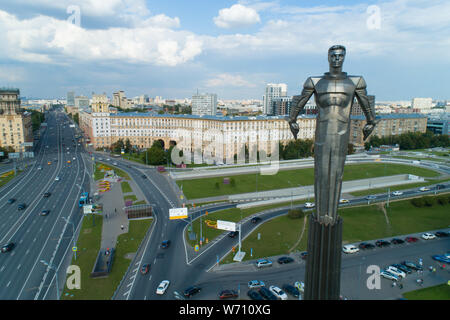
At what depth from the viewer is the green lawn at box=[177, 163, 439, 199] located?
52750 mm

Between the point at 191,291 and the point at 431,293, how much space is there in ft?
63.5

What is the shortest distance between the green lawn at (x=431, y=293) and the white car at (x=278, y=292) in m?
9.48

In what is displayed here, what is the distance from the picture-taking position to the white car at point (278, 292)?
23516mm

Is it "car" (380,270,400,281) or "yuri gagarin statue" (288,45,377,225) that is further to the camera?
"car" (380,270,400,281)

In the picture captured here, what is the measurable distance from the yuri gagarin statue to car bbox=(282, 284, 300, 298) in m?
15.3

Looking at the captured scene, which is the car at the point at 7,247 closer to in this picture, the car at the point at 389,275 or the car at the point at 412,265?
the car at the point at 389,275

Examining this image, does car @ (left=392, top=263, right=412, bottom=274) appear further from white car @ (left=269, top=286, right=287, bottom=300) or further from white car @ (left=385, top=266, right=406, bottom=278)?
white car @ (left=269, top=286, right=287, bottom=300)

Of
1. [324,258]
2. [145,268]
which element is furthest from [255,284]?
[324,258]

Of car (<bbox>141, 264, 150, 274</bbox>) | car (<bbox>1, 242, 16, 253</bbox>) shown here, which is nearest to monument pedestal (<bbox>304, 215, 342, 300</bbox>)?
car (<bbox>141, 264, 150, 274</bbox>)

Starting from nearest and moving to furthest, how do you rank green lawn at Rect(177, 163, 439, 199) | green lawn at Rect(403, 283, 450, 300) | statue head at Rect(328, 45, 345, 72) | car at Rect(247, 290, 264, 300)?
statue head at Rect(328, 45, 345, 72) < car at Rect(247, 290, 264, 300) < green lawn at Rect(403, 283, 450, 300) < green lawn at Rect(177, 163, 439, 199)

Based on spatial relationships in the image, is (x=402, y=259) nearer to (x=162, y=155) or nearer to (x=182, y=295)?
(x=182, y=295)

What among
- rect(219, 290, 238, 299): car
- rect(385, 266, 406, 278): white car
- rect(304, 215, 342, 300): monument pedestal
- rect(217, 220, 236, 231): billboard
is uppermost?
rect(304, 215, 342, 300): monument pedestal

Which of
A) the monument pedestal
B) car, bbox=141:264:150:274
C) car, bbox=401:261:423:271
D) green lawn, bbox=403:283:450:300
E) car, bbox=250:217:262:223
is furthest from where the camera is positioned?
car, bbox=250:217:262:223
